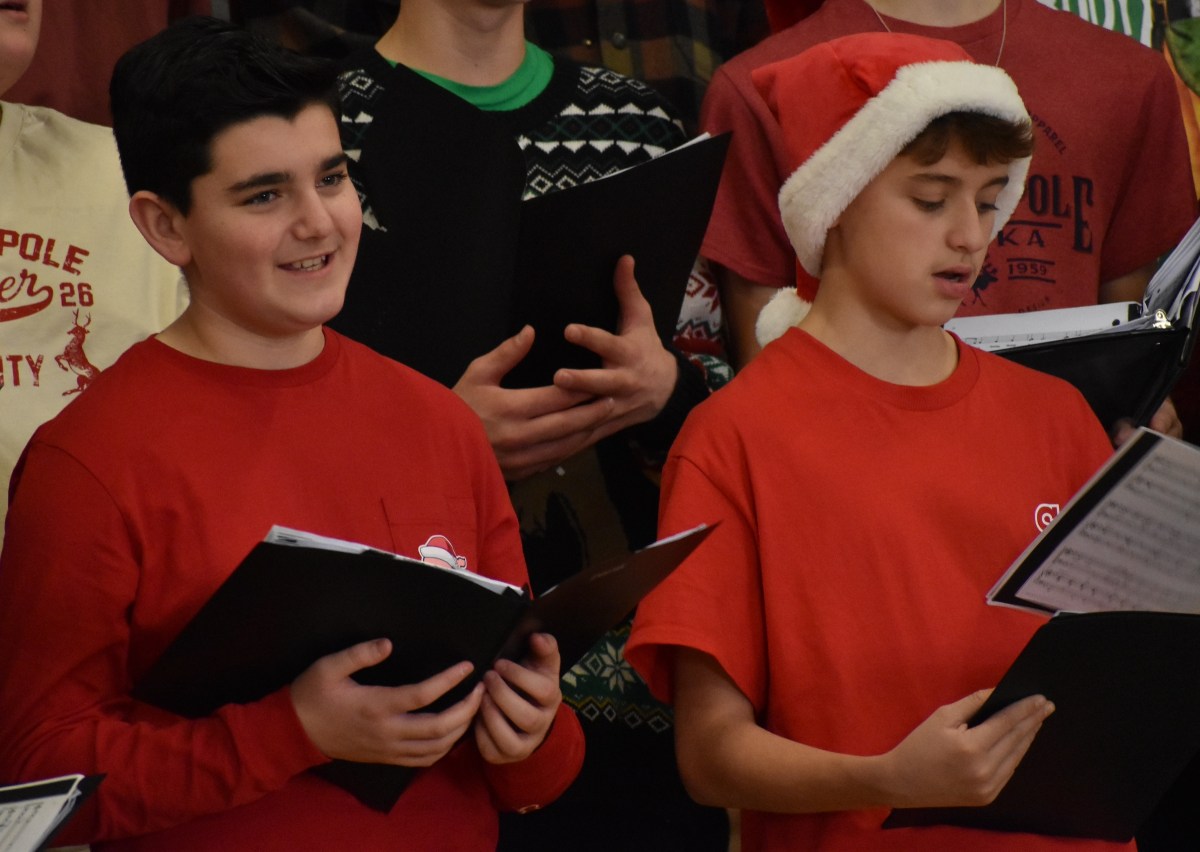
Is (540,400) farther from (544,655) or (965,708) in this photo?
(965,708)

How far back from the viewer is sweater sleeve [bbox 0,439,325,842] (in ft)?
4.28

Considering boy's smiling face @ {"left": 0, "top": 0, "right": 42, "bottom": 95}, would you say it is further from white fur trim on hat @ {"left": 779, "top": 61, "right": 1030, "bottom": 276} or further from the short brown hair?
the short brown hair

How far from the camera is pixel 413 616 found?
1273 mm

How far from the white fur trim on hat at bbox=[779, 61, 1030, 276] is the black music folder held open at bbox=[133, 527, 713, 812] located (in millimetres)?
508

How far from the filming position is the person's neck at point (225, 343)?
57.0 inches

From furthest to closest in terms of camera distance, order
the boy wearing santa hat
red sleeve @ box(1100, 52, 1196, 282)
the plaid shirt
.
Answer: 1. the plaid shirt
2. red sleeve @ box(1100, 52, 1196, 282)
3. the boy wearing santa hat

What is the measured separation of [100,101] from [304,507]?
114 cm

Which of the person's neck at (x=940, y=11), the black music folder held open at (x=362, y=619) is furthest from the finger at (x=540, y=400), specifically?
the person's neck at (x=940, y=11)

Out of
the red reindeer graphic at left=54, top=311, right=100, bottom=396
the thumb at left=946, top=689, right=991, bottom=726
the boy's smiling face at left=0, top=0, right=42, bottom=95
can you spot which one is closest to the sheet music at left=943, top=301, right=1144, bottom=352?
the thumb at left=946, top=689, right=991, bottom=726

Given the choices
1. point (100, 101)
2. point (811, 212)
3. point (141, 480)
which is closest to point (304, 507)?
point (141, 480)

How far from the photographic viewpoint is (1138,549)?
1554 millimetres

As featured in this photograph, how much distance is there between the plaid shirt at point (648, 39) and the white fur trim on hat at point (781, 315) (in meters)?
0.74

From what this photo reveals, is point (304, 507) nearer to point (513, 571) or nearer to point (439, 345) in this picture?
point (513, 571)

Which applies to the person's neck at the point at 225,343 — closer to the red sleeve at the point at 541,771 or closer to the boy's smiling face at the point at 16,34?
the red sleeve at the point at 541,771
